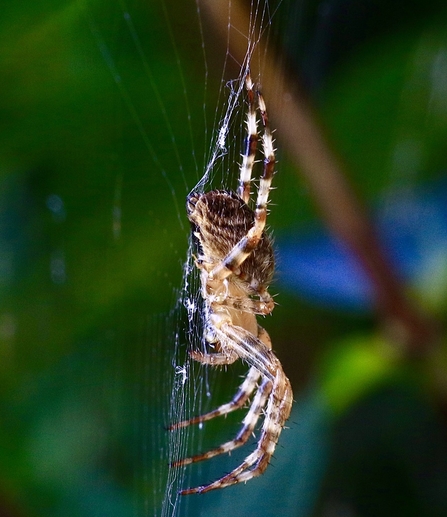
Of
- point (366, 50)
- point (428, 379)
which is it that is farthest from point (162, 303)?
point (366, 50)

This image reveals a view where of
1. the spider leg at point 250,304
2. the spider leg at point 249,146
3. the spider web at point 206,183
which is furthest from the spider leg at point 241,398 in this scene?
the spider leg at point 249,146

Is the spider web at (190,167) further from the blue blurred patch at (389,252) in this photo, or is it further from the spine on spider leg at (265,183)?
the blue blurred patch at (389,252)

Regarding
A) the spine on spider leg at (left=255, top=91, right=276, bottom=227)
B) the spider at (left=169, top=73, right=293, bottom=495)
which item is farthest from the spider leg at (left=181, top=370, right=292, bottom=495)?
the spine on spider leg at (left=255, top=91, right=276, bottom=227)

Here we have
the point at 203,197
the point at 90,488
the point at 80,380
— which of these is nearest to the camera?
the point at 203,197

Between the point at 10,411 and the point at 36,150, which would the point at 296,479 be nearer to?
the point at 10,411

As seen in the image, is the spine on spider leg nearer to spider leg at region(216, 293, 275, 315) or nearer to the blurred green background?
spider leg at region(216, 293, 275, 315)
